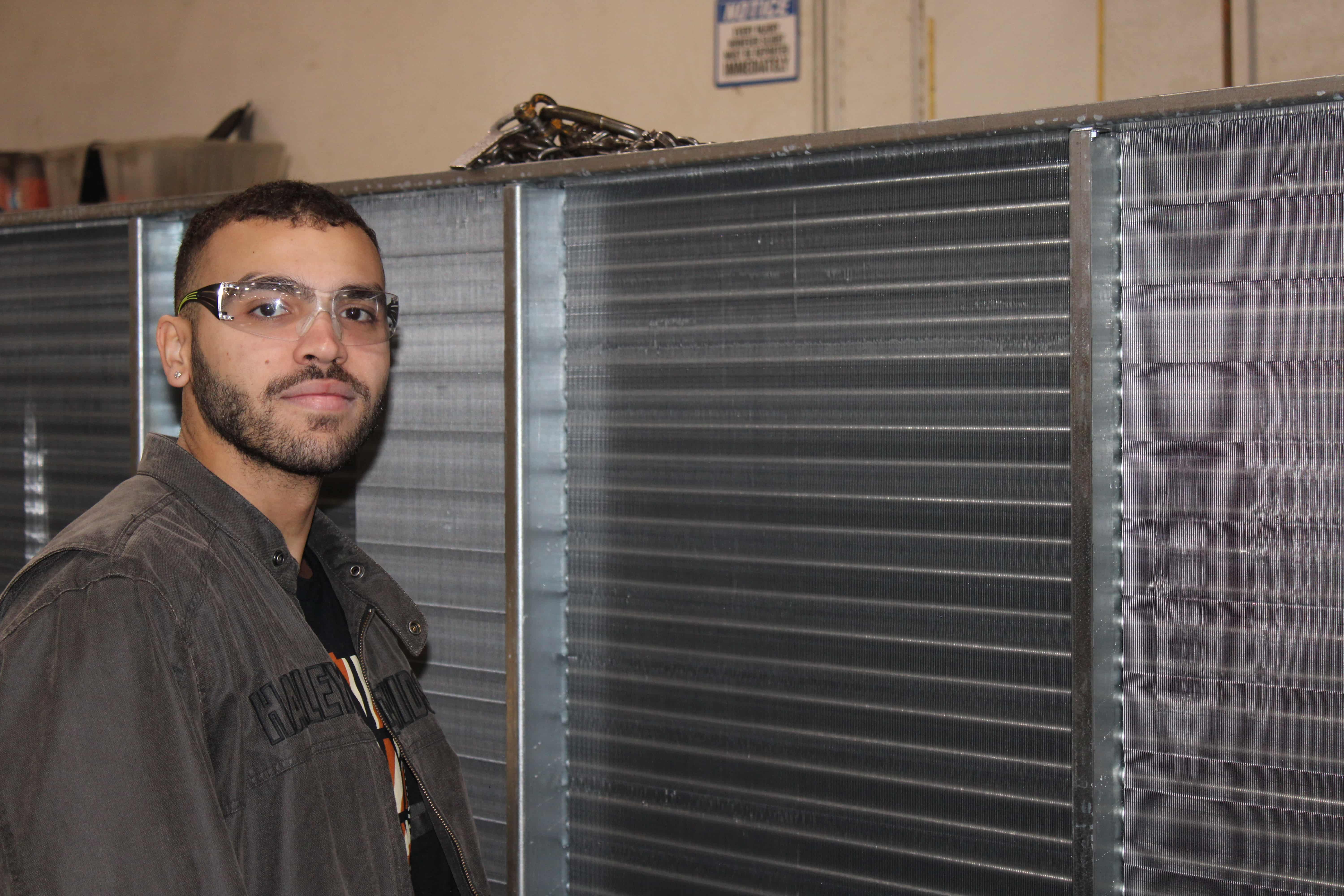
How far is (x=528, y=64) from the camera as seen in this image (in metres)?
4.09

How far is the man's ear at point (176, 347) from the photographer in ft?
5.81

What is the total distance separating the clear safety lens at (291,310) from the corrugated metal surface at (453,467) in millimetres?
739

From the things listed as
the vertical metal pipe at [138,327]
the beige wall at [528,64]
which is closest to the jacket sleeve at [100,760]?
the vertical metal pipe at [138,327]

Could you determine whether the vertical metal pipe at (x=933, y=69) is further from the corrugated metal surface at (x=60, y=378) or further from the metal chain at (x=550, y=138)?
the corrugated metal surface at (x=60, y=378)

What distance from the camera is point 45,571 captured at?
1374 mm

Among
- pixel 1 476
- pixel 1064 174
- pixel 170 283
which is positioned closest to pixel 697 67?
pixel 170 283

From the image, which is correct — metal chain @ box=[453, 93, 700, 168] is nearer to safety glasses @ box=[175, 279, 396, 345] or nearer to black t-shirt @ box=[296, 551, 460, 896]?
safety glasses @ box=[175, 279, 396, 345]

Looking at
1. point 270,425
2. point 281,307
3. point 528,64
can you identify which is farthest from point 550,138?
point 528,64

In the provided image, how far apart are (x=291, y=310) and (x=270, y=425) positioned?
0.57 ft

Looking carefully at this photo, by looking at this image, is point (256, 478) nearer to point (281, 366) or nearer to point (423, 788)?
point (281, 366)

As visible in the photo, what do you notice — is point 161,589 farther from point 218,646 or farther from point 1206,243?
point 1206,243

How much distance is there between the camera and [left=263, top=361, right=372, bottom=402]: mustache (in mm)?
1703

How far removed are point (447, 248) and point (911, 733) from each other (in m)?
1.42

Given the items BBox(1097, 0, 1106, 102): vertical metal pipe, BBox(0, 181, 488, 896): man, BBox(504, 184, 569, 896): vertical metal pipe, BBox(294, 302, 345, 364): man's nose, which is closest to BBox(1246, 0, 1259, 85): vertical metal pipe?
BBox(1097, 0, 1106, 102): vertical metal pipe
